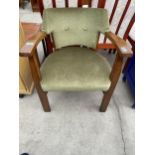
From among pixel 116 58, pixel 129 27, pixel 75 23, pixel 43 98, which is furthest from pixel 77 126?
pixel 129 27

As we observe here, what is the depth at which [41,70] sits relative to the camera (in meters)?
1.20

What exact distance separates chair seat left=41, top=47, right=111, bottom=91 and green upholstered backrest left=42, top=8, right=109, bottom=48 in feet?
0.58

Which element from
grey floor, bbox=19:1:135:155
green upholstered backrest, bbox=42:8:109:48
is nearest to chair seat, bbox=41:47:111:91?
green upholstered backrest, bbox=42:8:109:48

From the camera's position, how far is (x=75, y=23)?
1.30 meters

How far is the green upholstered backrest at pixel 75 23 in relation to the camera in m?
1.25

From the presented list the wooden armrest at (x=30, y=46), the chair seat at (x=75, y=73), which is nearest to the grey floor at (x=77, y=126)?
the chair seat at (x=75, y=73)

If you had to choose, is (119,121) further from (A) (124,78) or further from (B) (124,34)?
(B) (124,34)

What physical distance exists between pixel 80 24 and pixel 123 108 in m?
0.82

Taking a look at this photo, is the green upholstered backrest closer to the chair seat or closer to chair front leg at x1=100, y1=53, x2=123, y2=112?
the chair seat

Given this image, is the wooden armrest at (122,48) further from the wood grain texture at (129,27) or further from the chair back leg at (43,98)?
the chair back leg at (43,98)
